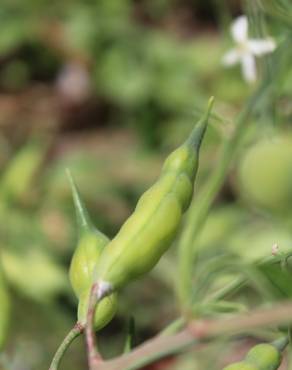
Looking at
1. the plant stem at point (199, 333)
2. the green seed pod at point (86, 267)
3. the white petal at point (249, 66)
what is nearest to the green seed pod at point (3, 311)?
the green seed pod at point (86, 267)

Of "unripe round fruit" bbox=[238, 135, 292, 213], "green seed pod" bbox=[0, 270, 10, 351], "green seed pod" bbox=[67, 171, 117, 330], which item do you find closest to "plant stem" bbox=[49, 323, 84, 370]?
"green seed pod" bbox=[67, 171, 117, 330]

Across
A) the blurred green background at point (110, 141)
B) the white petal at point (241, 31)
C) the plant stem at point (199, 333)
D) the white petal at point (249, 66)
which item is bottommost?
the plant stem at point (199, 333)

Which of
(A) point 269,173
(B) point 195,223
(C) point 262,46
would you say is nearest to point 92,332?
(B) point 195,223

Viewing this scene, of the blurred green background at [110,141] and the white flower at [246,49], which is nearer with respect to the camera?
the white flower at [246,49]

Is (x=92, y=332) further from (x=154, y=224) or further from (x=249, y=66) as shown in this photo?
(x=249, y=66)

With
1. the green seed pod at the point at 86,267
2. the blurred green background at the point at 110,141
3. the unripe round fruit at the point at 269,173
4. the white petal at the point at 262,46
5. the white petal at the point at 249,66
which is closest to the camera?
the green seed pod at the point at 86,267

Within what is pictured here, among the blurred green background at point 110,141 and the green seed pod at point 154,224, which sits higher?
the blurred green background at point 110,141

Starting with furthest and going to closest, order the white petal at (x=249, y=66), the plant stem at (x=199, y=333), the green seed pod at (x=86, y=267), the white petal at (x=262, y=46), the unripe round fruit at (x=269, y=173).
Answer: the unripe round fruit at (x=269, y=173), the white petal at (x=249, y=66), the white petal at (x=262, y=46), the green seed pod at (x=86, y=267), the plant stem at (x=199, y=333)

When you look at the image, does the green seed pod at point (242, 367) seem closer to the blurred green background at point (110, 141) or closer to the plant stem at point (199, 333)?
the plant stem at point (199, 333)
